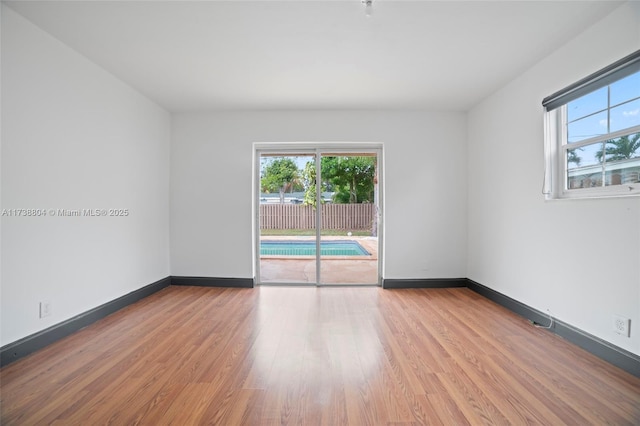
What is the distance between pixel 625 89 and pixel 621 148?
1.46 ft

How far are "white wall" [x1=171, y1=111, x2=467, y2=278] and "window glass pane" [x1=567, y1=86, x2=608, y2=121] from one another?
170 cm

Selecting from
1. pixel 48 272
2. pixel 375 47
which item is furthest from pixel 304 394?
pixel 375 47

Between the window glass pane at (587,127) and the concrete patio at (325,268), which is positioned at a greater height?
the window glass pane at (587,127)

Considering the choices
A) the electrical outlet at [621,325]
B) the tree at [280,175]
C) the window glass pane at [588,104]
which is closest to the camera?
the electrical outlet at [621,325]

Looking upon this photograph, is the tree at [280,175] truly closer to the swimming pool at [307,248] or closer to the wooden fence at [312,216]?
the wooden fence at [312,216]

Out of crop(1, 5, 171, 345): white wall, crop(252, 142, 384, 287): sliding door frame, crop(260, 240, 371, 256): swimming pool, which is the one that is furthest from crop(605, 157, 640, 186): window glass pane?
crop(1, 5, 171, 345): white wall

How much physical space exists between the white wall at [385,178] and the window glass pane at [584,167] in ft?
5.49

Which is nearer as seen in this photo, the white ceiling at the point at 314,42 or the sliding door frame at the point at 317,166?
the white ceiling at the point at 314,42

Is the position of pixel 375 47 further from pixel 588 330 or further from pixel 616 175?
pixel 588 330

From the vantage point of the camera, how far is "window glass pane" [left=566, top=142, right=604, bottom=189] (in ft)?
7.98

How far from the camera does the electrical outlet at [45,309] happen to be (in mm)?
2408

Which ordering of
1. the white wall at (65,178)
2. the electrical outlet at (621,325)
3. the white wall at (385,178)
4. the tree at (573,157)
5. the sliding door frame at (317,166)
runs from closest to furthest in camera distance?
1. the electrical outlet at (621,325)
2. the white wall at (65,178)
3. the tree at (573,157)
4. the white wall at (385,178)
5. the sliding door frame at (317,166)

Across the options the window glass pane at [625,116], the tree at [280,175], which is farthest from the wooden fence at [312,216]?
the window glass pane at [625,116]

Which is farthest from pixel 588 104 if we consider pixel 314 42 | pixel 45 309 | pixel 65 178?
pixel 45 309
